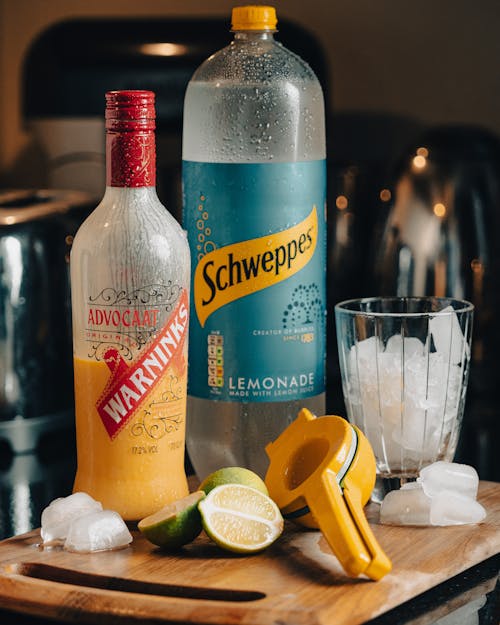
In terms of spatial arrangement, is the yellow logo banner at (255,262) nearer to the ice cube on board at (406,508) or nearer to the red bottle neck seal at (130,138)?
the red bottle neck seal at (130,138)

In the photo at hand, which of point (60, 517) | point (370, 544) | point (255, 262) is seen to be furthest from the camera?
point (255, 262)

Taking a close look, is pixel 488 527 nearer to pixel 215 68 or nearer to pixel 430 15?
pixel 215 68

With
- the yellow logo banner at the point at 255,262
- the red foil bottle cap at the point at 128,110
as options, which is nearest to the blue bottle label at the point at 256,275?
the yellow logo banner at the point at 255,262

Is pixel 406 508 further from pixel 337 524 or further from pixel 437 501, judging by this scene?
pixel 337 524

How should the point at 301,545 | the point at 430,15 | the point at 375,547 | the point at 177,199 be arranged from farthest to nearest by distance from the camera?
the point at 430,15, the point at 177,199, the point at 301,545, the point at 375,547

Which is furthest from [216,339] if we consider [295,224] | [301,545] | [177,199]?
[177,199]

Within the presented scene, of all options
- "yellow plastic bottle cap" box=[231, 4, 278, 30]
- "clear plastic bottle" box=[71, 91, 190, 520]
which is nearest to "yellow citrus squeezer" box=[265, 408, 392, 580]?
"clear plastic bottle" box=[71, 91, 190, 520]

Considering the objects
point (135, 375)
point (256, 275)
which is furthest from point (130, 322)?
point (256, 275)

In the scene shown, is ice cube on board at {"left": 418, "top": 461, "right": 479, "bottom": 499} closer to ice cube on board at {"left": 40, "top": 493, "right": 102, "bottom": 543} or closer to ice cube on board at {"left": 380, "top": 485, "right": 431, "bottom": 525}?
ice cube on board at {"left": 380, "top": 485, "right": 431, "bottom": 525}
